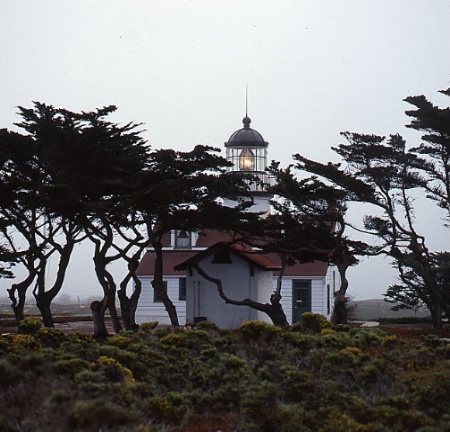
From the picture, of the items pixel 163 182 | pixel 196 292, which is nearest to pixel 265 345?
pixel 163 182

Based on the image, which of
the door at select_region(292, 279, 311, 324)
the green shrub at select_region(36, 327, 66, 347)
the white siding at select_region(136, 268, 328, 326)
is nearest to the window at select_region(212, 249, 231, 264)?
the white siding at select_region(136, 268, 328, 326)

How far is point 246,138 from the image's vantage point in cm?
4053

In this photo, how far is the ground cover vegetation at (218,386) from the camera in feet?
33.9

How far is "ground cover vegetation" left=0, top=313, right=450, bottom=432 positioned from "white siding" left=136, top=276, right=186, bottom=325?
21461 mm

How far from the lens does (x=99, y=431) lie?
30.8ft

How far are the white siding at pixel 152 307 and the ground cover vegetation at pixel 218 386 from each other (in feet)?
70.4

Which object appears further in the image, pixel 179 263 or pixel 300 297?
pixel 179 263

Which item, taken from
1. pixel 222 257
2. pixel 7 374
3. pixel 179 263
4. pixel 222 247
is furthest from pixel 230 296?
pixel 7 374

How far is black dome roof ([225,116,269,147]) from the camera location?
40.4m

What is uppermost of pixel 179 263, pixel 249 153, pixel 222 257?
pixel 249 153

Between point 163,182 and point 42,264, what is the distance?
22.7ft

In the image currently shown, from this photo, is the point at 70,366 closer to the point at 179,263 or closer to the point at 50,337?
the point at 50,337

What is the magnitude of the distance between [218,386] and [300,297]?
2537 centimetres

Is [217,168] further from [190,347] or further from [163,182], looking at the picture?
[190,347]
